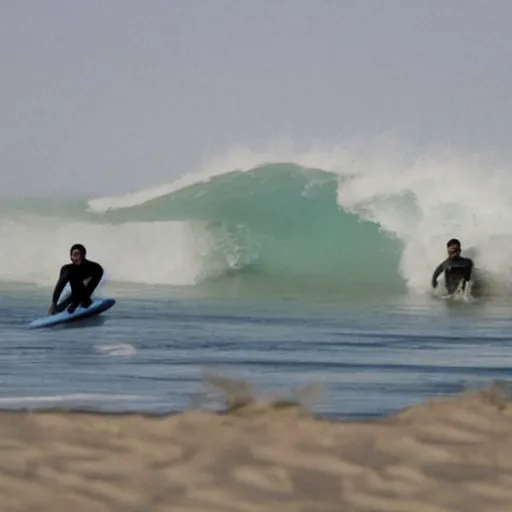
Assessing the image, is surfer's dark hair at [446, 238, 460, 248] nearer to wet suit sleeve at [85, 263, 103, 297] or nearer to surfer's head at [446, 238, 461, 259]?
surfer's head at [446, 238, 461, 259]

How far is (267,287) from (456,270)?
0.61 m

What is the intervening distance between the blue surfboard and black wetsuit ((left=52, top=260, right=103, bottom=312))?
2 centimetres

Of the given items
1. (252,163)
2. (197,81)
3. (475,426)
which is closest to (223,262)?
(252,163)

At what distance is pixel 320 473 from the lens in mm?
2191

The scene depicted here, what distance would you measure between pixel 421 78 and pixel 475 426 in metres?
1.18

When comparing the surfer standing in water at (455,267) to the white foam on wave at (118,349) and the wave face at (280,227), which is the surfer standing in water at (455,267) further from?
the white foam on wave at (118,349)

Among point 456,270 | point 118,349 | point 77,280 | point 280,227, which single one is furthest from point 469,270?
point 77,280

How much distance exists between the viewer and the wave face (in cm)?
319

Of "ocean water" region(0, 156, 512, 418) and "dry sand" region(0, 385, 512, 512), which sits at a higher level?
"ocean water" region(0, 156, 512, 418)

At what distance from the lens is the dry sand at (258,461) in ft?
6.64

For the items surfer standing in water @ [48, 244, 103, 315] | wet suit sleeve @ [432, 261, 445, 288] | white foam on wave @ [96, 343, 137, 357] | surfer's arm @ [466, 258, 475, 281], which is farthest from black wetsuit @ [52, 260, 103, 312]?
surfer's arm @ [466, 258, 475, 281]

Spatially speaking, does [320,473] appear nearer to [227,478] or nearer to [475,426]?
[227,478]

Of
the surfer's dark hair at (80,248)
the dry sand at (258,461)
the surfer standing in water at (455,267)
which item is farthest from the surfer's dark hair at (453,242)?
the surfer's dark hair at (80,248)

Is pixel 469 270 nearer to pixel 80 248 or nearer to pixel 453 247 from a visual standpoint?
pixel 453 247
